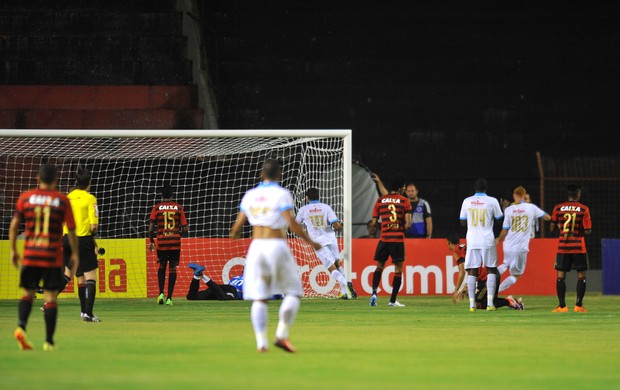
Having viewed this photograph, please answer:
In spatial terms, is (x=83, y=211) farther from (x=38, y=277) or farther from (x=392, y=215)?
(x=392, y=215)

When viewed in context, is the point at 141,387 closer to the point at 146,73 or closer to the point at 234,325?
the point at 234,325

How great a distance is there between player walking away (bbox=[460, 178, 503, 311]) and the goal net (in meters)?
3.24

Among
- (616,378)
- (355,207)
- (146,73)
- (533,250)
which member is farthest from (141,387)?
(146,73)

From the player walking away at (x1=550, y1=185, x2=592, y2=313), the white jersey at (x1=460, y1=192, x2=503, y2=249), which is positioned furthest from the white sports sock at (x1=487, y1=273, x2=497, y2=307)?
the player walking away at (x1=550, y1=185, x2=592, y2=313)

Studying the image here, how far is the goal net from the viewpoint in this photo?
2131 centimetres

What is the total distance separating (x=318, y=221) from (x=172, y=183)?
5474 millimetres

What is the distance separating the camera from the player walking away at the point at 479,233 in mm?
17781

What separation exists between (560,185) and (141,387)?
758 inches

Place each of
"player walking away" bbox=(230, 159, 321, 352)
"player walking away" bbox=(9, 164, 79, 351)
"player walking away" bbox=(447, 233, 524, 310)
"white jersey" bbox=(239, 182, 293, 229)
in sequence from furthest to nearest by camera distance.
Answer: "player walking away" bbox=(447, 233, 524, 310) < "player walking away" bbox=(9, 164, 79, 351) < "white jersey" bbox=(239, 182, 293, 229) < "player walking away" bbox=(230, 159, 321, 352)

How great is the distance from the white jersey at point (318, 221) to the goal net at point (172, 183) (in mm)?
363

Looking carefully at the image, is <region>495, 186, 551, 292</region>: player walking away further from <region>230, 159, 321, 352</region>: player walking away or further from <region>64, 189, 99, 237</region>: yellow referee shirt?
<region>230, 159, 321, 352</region>: player walking away

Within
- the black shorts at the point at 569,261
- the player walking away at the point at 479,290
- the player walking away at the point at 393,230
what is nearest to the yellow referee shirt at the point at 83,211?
the player walking away at the point at 393,230

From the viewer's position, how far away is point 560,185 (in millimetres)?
25766

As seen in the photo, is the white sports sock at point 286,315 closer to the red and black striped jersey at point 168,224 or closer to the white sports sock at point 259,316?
the white sports sock at point 259,316
